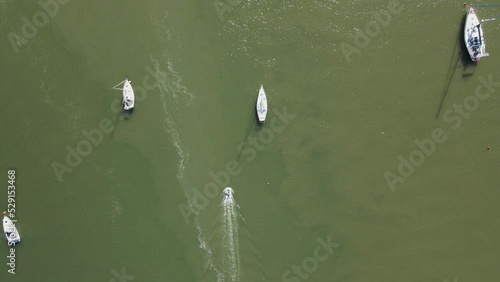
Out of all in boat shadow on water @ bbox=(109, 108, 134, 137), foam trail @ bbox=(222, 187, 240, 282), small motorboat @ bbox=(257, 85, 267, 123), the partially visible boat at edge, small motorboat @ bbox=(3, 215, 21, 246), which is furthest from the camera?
small motorboat @ bbox=(3, 215, 21, 246)

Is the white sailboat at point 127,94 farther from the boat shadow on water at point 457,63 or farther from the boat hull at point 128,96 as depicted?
the boat shadow on water at point 457,63

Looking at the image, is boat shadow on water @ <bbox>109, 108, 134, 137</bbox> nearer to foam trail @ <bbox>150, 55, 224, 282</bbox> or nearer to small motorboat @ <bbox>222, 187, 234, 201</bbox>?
foam trail @ <bbox>150, 55, 224, 282</bbox>

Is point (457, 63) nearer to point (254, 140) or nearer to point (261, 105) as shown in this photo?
point (261, 105)

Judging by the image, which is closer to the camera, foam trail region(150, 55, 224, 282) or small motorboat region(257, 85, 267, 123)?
small motorboat region(257, 85, 267, 123)

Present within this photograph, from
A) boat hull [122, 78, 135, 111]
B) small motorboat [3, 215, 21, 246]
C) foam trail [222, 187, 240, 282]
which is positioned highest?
boat hull [122, 78, 135, 111]

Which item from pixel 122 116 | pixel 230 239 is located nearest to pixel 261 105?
pixel 230 239

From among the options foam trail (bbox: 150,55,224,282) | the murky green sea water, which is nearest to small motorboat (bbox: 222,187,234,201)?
the murky green sea water
